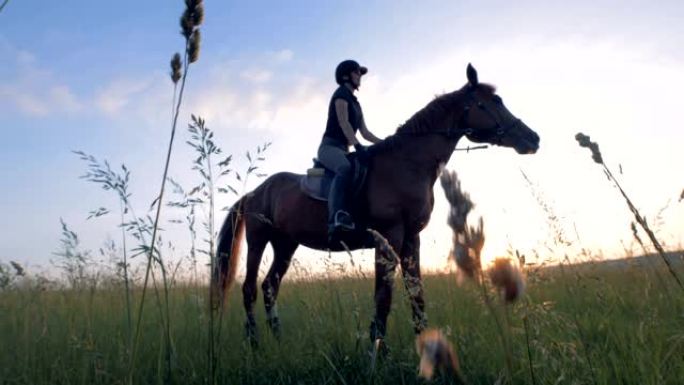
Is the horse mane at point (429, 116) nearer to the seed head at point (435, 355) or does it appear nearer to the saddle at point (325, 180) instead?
the saddle at point (325, 180)

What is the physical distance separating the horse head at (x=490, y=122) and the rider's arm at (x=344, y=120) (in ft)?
3.91

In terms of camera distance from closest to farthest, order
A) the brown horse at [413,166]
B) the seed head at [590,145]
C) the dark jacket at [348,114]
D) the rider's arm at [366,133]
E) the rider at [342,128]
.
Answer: the seed head at [590,145] < the brown horse at [413,166] < the rider at [342,128] < the dark jacket at [348,114] < the rider's arm at [366,133]

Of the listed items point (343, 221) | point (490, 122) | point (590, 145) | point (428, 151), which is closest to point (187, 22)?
point (590, 145)

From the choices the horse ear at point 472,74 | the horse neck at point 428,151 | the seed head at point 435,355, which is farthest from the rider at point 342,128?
the seed head at point 435,355

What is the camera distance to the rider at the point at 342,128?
5.83m

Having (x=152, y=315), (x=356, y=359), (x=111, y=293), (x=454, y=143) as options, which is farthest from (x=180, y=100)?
(x=111, y=293)

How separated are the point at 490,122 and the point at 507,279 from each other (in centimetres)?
484

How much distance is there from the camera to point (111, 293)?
7527 millimetres

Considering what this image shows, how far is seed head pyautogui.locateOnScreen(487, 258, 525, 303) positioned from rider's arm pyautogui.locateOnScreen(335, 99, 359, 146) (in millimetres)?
4886

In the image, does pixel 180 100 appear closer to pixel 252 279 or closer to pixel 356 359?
pixel 356 359

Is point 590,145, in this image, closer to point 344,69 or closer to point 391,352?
point 391,352

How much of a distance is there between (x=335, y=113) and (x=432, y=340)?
522 centimetres

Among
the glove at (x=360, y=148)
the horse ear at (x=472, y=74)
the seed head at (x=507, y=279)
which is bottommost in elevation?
the seed head at (x=507, y=279)

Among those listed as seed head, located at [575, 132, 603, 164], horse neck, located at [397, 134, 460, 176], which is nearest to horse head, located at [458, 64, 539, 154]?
horse neck, located at [397, 134, 460, 176]
